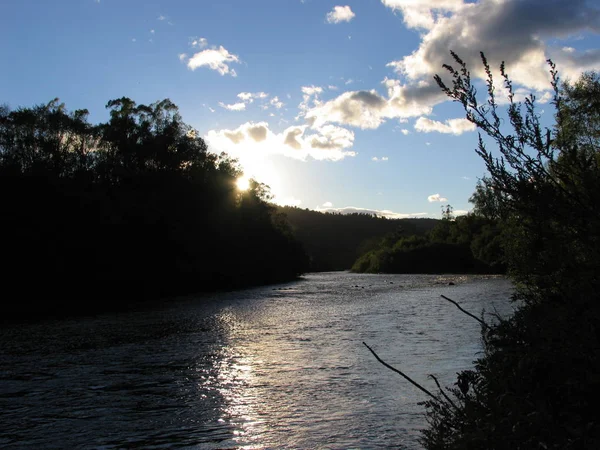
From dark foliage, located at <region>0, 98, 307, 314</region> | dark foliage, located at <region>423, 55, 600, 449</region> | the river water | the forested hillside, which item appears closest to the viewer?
dark foliage, located at <region>423, 55, 600, 449</region>

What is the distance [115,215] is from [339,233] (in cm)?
13409

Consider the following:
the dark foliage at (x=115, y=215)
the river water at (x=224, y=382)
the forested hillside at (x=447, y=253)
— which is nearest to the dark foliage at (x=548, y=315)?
the river water at (x=224, y=382)

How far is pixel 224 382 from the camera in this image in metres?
11.3

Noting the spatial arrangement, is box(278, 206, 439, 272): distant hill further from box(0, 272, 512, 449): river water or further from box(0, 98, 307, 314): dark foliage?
box(0, 272, 512, 449): river water

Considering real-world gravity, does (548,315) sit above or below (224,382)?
above

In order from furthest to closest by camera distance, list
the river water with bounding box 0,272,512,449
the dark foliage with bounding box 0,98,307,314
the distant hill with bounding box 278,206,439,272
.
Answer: the distant hill with bounding box 278,206,439,272
the dark foliage with bounding box 0,98,307,314
the river water with bounding box 0,272,512,449

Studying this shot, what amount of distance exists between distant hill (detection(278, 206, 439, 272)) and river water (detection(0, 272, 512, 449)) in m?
117

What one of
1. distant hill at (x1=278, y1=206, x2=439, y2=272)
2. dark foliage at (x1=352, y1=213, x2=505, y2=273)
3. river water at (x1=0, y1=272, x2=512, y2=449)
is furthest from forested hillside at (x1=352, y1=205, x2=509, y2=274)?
river water at (x1=0, y1=272, x2=512, y2=449)

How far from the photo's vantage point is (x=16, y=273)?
35.5 meters

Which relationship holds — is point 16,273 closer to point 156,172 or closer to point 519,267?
point 156,172

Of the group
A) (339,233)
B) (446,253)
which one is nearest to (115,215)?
(446,253)

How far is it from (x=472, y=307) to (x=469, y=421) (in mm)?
23689

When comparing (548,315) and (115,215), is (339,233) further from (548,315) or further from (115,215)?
(548,315)

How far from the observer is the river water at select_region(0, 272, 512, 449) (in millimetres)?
7922
